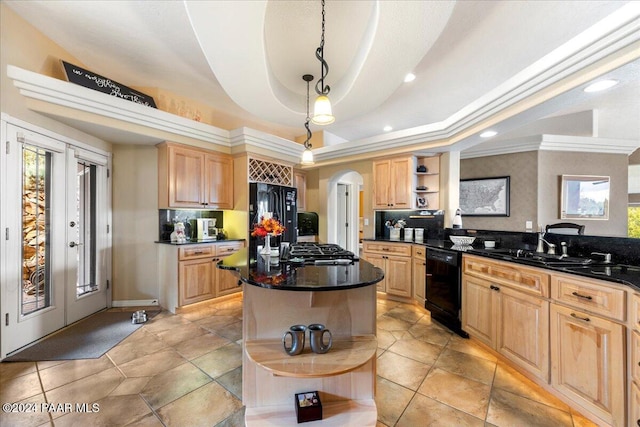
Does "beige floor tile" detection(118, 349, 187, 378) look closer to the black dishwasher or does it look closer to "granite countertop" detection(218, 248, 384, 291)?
"granite countertop" detection(218, 248, 384, 291)

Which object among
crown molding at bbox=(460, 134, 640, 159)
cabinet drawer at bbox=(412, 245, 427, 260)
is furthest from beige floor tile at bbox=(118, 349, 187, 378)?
crown molding at bbox=(460, 134, 640, 159)

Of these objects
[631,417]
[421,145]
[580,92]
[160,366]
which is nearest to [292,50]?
[421,145]

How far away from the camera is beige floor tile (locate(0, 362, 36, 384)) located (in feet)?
6.86

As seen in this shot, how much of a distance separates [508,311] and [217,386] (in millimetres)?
2522

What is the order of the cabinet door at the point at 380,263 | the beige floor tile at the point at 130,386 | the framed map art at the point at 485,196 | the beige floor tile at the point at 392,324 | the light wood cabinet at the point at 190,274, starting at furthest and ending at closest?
the framed map art at the point at 485,196 → the cabinet door at the point at 380,263 → the light wood cabinet at the point at 190,274 → the beige floor tile at the point at 392,324 → the beige floor tile at the point at 130,386

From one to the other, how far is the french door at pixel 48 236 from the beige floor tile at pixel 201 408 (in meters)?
1.93

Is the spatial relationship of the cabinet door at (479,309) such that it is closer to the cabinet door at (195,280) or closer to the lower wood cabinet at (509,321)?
the lower wood cabinet at (509,321)

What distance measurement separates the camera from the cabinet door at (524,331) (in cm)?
192

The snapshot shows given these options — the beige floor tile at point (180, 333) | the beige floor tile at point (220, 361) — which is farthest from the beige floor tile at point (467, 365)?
the beige floor tile at point (180, 333)

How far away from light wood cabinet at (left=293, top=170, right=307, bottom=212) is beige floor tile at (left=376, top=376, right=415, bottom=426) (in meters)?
3.96

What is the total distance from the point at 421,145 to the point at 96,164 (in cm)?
468

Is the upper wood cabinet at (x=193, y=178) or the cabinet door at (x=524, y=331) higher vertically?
the upper wood cabinet at (x=193, y=178)

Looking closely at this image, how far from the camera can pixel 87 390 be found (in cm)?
192

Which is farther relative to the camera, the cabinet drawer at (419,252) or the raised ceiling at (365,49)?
the cabinet drawer at (419,252)
